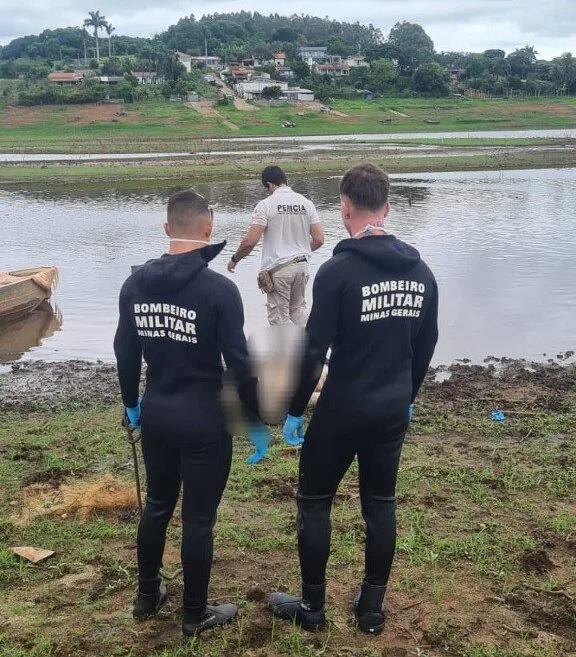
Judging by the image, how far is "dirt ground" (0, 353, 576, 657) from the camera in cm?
383

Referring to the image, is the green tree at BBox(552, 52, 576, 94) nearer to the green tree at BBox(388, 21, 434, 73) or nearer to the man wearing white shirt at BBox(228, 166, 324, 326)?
the green tree at BBox(388, 21, 434, 73)

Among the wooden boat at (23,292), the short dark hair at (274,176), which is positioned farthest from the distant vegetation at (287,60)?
the short dark hair at (274,176)

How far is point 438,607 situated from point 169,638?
1.45 metres

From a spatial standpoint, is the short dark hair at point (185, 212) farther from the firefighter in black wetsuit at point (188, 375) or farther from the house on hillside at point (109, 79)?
the house on hillside at point (109, 79)

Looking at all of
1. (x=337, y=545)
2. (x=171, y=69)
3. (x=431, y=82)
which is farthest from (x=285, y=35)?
(x=337, y=545)

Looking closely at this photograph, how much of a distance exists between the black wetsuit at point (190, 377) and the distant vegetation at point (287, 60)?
75379mm

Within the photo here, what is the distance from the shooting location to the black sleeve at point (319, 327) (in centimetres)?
357

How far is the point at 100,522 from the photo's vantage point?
16.9ft

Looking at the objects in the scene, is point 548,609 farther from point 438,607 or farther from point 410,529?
point 410,529

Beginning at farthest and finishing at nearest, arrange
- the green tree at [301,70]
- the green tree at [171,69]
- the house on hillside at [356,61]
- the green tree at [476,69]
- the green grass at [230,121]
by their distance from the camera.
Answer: the house on hillside at [356,61] → the green tree at [476,69] → the green tree at [301,70] → the green tree at [171,69] → the green grass at [230,121]

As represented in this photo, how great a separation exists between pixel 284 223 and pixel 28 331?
580 cm

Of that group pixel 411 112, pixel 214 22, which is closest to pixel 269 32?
pixel 214 22

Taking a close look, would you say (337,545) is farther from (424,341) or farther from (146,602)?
(424,341)

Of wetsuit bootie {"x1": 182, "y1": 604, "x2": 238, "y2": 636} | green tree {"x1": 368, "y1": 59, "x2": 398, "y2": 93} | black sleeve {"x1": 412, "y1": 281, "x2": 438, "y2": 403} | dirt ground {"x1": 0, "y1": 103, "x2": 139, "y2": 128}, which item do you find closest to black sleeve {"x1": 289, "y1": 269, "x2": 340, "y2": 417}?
black sleeve {"x1": 412, "y1": 281, "x2": 438, "y2": 403}
